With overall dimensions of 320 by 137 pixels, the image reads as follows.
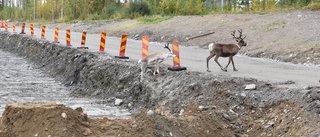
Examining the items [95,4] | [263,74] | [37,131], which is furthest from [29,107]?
[95,4]

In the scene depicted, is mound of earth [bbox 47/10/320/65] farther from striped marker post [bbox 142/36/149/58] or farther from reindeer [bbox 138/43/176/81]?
reindeer [bbox 138/43/176/81]

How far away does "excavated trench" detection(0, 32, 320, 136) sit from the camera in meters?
9.85

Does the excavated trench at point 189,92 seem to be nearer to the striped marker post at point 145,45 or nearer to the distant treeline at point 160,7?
the striped marker post at point 145,45

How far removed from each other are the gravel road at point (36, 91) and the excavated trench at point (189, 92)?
0.42 m

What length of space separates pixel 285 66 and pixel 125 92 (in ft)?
17.2

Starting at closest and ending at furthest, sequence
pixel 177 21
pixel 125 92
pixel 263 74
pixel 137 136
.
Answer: pixel 137 136
pixel 263 74
pixel 125 92
pixel 177 21

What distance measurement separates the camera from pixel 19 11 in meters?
92.8

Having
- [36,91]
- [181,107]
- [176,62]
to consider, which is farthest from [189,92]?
[36,91]

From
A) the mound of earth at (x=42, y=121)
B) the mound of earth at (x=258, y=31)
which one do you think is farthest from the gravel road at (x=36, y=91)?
the mound of earth at (x=258, y=31)

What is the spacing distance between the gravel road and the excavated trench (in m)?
0.42

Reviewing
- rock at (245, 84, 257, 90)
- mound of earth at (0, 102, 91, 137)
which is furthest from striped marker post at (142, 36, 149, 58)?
mound of earth at (0, 102, 91, 137)

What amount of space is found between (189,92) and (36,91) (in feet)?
25.1

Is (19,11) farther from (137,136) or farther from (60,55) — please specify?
(137,136)

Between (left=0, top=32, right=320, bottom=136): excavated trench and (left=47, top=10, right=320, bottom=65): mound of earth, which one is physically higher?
(left=47, top=10, right=320, bottom=65): mound of earth
